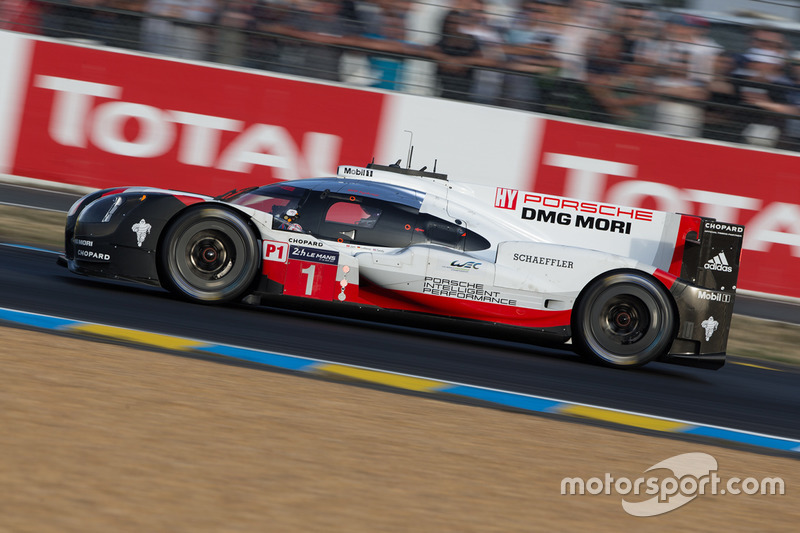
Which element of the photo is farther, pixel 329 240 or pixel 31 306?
pixel 329 240

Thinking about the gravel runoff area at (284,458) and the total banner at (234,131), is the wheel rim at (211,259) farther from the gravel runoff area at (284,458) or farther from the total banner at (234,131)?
the total banner at (234,131)

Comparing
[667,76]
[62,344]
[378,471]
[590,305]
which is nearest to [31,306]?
[62,344]

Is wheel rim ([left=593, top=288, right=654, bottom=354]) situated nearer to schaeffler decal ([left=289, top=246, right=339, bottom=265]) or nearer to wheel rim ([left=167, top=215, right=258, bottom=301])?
schaeffler decal ([left=289, top=246, right=339, bottom=265])

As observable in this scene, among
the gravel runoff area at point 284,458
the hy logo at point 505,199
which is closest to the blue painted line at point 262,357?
the gravel runoff area at point 284,458

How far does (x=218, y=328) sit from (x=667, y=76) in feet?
27.6

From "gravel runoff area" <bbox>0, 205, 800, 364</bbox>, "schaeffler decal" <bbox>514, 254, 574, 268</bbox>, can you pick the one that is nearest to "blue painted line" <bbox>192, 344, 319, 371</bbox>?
"schaeffler decal" <bbox>514, 254, 574, 268</bbox>

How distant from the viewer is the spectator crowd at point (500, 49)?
1209 centimetres

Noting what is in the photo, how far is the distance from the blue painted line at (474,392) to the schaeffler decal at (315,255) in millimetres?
1048

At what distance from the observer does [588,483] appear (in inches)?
157

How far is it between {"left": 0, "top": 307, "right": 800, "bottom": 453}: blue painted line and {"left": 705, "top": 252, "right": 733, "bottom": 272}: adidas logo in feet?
5.47

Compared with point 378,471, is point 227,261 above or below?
above

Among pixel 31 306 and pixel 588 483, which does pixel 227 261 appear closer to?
pixel 31 306

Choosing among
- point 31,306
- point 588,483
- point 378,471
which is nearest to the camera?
point 378,471

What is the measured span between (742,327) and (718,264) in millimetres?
2819
